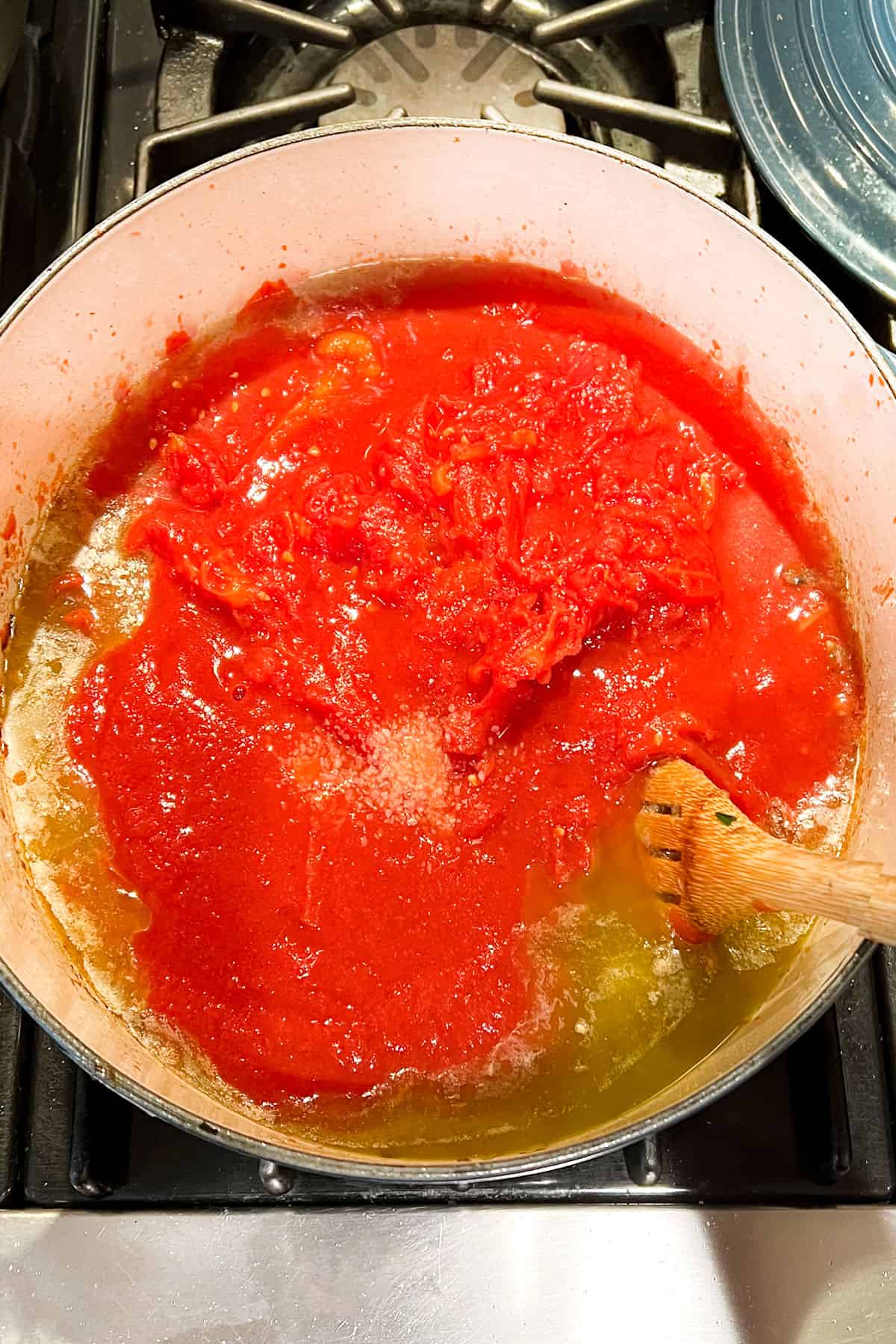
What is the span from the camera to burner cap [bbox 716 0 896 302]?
1.98 m

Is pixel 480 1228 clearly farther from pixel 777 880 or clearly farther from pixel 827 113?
pixel 827 113

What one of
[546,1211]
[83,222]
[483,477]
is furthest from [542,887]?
[83,222]

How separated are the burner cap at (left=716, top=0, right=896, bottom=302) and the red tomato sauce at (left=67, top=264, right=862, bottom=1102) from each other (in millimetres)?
368

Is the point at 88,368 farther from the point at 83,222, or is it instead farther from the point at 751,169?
the point at 751,169

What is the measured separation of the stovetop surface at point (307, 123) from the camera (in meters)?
1.69

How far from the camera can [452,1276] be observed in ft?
5.37

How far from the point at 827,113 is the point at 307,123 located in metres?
1.14

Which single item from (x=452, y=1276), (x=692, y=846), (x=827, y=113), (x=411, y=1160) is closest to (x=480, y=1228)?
(x=452, y=1276)

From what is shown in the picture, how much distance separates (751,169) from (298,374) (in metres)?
1.09

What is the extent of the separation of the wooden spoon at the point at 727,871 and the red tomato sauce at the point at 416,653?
135 millimetres

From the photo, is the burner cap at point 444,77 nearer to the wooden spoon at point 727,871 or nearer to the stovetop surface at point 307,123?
the stovetop surface at point 307,123

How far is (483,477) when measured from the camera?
6.39ft

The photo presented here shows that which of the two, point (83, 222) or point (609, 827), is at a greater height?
point (83, 222)

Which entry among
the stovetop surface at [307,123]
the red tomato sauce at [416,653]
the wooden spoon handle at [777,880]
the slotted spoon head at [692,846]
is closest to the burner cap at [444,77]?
the stovetop surface at [307,123]
